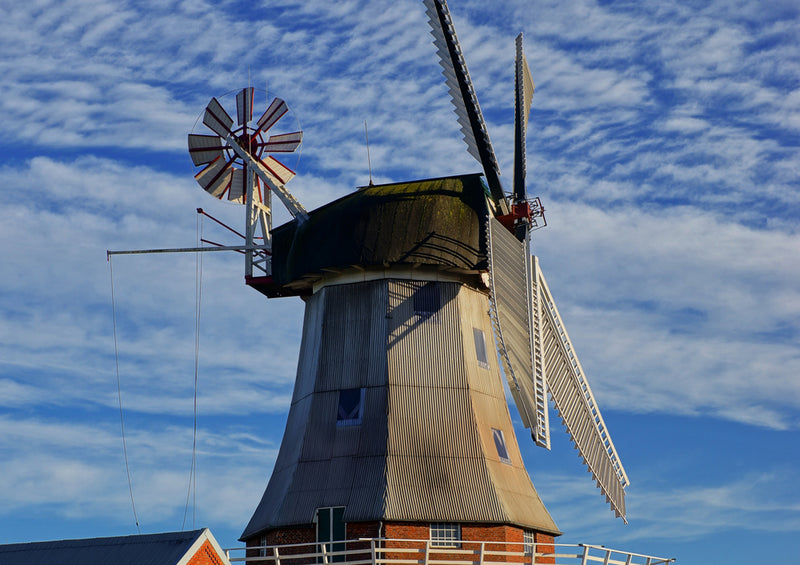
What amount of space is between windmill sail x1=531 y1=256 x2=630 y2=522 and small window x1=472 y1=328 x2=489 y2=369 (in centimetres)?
160

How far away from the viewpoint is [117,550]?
25.4 m

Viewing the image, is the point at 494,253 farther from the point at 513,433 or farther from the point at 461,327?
the point at 513,433

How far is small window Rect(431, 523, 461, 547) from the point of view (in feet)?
93.6

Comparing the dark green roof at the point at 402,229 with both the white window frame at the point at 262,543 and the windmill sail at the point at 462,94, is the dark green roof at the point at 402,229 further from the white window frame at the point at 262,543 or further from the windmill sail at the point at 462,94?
the white window frame at the point at 262,543

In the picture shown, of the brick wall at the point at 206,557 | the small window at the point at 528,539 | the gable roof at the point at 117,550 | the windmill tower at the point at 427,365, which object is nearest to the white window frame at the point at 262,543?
the windmill tower at the point at 427,365

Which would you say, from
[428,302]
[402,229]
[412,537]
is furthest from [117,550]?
[402,229]

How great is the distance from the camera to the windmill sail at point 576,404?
108 ft

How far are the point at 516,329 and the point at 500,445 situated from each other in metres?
3.03

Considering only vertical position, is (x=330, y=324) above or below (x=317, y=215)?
below

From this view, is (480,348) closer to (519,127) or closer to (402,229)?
(402,229)

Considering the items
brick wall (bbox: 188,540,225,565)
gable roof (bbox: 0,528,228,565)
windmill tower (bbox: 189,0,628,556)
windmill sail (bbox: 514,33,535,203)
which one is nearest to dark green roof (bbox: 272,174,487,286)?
windmill tower (bbox: 189,0,628,556)

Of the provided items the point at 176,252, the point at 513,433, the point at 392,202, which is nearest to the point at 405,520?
the point at 513,433

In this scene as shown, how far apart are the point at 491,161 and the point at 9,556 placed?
15.6 meters

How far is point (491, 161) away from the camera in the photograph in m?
32.7
